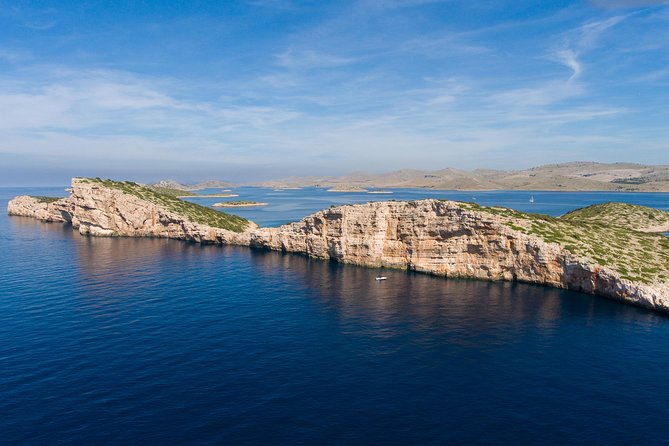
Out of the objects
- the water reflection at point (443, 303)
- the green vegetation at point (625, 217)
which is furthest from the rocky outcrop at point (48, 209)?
the green vegetation at point (625, 217)

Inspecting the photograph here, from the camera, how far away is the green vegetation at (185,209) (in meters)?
135

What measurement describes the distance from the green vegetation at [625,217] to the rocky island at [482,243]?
1.98ft

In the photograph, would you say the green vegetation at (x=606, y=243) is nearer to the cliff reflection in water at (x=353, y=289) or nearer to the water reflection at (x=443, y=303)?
the water reflection at (x=443, y=303)

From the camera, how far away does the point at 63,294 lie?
68.0 m

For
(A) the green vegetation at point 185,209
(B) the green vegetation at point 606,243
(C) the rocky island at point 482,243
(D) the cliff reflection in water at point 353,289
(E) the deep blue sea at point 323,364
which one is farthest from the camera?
(A) the green vegetation at point 185,209

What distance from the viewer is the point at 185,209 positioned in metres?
142

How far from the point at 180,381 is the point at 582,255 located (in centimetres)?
6979

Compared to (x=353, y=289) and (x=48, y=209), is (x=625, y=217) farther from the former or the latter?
(x=48, y=209)

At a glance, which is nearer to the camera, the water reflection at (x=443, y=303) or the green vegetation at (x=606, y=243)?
the water reflection at (x=443, y=303)

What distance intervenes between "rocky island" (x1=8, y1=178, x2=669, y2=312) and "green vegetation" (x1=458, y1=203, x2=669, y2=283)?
187 mm

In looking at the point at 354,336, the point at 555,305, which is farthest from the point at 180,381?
the point at 555,305

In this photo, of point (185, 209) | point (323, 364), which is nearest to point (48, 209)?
point (185, 209)

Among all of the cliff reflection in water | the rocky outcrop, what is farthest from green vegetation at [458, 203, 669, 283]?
the rocky outcrop

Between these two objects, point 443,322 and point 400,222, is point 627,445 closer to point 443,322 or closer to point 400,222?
point 443,322
